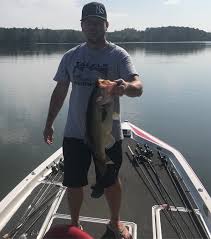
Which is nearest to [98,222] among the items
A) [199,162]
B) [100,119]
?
[100,119]

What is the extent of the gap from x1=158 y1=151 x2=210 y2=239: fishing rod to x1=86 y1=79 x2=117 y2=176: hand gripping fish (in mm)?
1660

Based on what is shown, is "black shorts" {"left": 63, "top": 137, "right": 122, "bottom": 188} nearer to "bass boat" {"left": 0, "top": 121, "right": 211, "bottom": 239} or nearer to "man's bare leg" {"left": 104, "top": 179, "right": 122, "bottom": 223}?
"man's bare leg" {"left": 104, "top": 179, "right": 122, "bottom": 223}

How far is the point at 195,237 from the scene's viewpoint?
4.27 metres

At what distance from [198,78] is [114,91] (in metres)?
29.5

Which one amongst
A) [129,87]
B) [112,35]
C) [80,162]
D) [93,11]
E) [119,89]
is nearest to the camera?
[119,89]

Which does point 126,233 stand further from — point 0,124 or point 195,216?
point 0,124

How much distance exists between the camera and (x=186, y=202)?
16.7ft

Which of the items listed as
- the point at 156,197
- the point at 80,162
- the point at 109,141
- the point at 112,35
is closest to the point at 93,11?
the point at 109,141

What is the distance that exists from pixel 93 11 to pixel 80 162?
5.05ft

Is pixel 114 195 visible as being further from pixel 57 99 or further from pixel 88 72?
pixel 88 72

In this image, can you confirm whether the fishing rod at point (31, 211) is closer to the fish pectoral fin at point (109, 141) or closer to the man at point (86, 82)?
the man at point (86, 82)

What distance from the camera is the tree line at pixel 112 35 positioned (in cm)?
11006

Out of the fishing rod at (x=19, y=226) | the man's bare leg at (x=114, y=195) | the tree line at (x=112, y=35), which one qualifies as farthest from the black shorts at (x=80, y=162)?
the tree line at (x=112, y=35)

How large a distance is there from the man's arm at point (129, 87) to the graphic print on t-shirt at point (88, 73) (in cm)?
30
